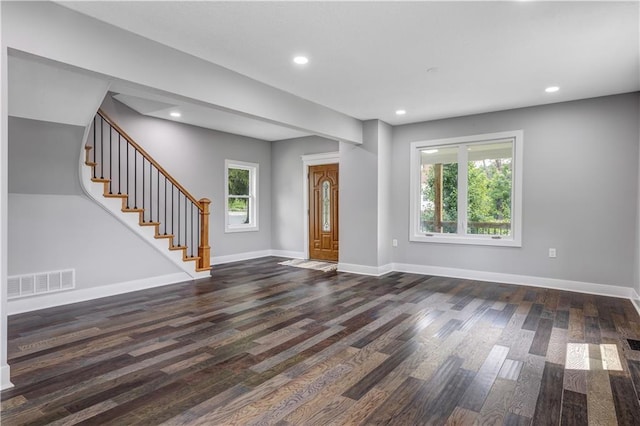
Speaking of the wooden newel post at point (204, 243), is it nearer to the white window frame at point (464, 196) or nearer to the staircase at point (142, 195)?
the staircase at point (142, 195)

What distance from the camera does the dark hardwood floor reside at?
2.09 m

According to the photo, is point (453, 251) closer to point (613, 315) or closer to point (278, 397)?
point (613, 315)

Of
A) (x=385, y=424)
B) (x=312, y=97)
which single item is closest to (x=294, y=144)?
(x=312, y=97)

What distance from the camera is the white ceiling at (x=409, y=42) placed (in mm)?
2689

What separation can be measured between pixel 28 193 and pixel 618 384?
5682mm

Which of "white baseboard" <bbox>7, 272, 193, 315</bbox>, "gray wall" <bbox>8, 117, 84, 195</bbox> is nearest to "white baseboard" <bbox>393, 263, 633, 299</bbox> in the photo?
"white baseboard" <bbox>7, 272, 193, 315</bbox>

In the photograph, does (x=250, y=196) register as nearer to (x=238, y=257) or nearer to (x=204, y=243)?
(x=238, y=257)

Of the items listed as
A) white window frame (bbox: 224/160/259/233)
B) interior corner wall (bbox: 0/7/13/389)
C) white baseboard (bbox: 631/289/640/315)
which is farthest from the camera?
white window frame (bbox: 224/160/259/233)

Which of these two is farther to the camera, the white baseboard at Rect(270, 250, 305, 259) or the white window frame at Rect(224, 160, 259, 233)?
the white baseboard at Rect(270, 250, 305, 259)

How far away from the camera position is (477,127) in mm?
5672

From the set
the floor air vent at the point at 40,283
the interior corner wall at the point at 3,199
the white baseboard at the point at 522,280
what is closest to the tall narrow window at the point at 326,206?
the white baseboard at the point at 522,280

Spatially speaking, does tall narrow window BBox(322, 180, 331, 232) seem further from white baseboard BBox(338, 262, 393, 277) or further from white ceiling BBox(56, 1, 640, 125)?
white ceiling BBox(56, 1, 640, 125)

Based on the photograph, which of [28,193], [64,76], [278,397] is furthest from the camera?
[28,193]

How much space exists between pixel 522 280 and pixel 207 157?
5.82 metres
